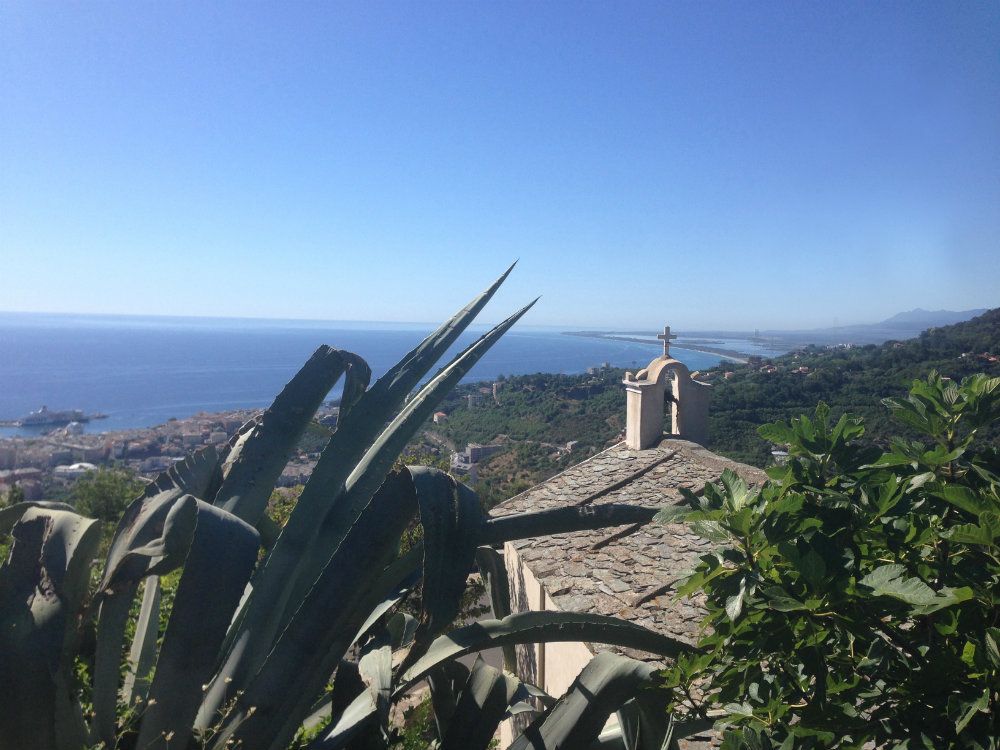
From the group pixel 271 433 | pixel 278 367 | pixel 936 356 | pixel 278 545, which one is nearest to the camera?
pixel 278 545

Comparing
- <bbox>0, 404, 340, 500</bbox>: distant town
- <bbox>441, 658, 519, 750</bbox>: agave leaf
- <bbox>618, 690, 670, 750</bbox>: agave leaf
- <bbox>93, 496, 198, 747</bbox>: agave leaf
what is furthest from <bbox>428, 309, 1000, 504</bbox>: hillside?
<bbox>0, 404, 340, 500</bbox>: distant town

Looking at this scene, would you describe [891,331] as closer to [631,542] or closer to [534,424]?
[534,424]

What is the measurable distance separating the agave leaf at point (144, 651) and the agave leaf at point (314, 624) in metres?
0.62

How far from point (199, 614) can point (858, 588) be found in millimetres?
1371

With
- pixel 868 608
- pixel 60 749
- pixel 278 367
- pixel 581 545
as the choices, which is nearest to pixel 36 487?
pixel 581 545

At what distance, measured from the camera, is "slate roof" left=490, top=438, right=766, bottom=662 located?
4.90 metres

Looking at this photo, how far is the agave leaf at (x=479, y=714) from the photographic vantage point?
1.67m

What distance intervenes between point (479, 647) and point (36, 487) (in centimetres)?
1793

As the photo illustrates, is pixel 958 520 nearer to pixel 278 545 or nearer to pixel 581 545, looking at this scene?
pixel 278 545

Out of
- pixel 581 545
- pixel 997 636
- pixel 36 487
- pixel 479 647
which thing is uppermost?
pixel 997 636

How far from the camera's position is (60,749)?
1.55 m

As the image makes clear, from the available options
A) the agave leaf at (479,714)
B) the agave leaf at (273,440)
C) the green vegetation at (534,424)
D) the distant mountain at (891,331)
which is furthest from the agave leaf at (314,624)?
the distant mountain at (891,331)

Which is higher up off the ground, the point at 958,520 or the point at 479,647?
the point at 958,520

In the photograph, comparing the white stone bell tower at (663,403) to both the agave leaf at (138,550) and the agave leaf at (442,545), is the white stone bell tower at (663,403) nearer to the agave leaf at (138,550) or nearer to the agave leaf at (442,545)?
the agave leaf at (138,550)
